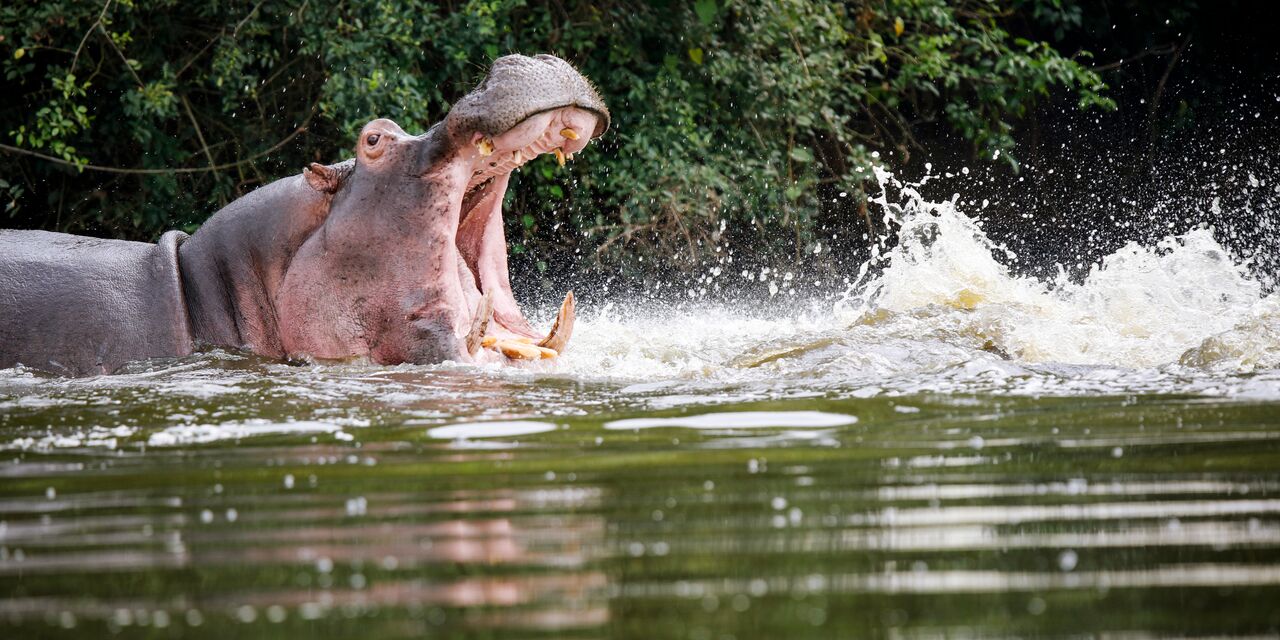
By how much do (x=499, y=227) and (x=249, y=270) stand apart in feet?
2.38

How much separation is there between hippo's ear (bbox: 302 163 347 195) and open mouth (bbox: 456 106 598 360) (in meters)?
0.37

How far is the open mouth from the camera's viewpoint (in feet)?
13.2

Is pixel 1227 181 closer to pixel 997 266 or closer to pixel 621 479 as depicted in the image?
pixel 997 266

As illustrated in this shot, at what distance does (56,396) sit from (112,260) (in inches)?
34.2

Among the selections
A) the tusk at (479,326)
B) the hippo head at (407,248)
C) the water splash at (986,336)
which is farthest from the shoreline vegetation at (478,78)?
the tusk at (479,326)

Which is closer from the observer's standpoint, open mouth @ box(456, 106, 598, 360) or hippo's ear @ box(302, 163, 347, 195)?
open mouth @ box(456, 106, 598, 360)

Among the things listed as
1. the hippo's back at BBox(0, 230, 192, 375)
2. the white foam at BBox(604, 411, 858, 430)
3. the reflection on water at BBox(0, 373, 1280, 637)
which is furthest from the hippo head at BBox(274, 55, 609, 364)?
the white foam at BBox(604, 411, 858, 430)

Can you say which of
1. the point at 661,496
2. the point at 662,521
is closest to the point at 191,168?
the point at 661,496

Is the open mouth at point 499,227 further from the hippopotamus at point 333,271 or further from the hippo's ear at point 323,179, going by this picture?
the hippo's ear at point 323,179

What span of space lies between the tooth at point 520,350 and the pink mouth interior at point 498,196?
0.16 meters

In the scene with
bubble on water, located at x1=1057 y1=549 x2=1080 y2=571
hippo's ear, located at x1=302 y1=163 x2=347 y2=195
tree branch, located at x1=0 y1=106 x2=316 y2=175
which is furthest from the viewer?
tree branch, located at x1=0 y1=106 x2=316 y2=175

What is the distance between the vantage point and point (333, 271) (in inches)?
165

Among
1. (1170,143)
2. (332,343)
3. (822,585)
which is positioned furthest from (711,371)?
(1170,143)

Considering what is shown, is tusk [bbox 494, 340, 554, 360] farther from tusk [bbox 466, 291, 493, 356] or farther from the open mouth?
tusk [bbox 466, 291, 493, 356]
